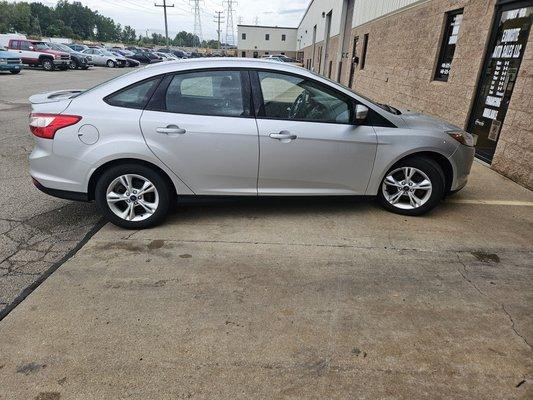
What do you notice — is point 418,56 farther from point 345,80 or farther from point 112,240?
point 345,80

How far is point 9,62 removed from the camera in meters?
22.0

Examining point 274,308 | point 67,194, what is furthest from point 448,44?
point 67,194

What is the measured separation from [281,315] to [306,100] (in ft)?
7.80

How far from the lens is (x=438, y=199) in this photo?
454 cm

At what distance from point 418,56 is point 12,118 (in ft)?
34.1

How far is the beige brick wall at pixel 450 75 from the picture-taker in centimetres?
604

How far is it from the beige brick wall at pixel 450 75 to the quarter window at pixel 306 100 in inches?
137

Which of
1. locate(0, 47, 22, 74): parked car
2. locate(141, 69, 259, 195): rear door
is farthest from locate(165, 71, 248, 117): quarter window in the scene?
locate(0, 47, 22, 74): parked car

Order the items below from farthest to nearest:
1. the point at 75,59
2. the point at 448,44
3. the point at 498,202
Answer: the point at 75,59 < the point at 448,44 < the point at 498,202

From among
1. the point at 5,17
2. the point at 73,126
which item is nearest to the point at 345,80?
the point at 73,126

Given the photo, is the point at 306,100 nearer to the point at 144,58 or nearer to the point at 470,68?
the point at 470,68

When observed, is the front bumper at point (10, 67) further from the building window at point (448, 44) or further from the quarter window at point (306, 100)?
the quarter window at point (306, 100)

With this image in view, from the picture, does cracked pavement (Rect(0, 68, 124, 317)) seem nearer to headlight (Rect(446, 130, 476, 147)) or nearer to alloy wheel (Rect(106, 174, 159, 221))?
alloy wheel (Rect(106, 174, 159, 221))

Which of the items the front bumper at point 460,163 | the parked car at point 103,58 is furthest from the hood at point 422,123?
the parked car at point 103,58
